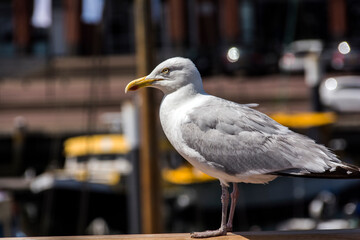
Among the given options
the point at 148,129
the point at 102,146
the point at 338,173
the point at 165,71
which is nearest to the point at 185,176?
the point at 102,146

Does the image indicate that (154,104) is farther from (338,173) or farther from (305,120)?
(305,120)

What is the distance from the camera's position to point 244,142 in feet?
8.46

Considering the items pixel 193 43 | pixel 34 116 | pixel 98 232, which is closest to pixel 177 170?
pixel 98 232

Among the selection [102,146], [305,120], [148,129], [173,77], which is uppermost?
[173,77]

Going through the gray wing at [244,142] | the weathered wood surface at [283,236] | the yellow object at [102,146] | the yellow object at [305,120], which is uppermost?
the gray wing at [244,142]

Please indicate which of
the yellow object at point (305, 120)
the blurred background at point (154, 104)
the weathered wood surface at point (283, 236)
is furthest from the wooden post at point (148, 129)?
the yellow object at point (305, 120)

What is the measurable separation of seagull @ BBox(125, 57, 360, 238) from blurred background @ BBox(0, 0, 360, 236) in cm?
282

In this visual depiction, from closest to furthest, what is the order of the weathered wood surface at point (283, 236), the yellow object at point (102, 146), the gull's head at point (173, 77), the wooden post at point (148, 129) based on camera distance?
the weathered wood surface at point (283, 236) < the gull's head at point (173, 77) < the wooden post at point (148, 129) < the yellow object at point (102, 146)

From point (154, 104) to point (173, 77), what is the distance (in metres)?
2.82

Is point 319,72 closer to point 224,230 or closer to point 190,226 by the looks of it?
point 190,226

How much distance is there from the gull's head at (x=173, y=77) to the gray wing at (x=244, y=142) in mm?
124

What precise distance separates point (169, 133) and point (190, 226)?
286 inches

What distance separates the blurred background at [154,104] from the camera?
374 inches

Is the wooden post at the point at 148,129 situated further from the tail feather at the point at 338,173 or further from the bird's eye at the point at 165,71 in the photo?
the tail feather at the point at 338,173
